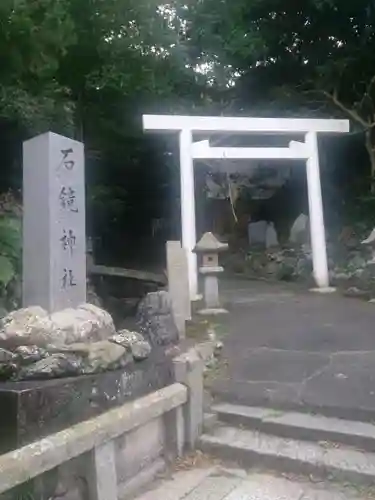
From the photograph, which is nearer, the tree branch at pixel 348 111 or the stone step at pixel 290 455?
the stone step at pixel 290 455

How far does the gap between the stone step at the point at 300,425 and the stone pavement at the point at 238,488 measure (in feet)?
1.45

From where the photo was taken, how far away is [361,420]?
3.97 meters

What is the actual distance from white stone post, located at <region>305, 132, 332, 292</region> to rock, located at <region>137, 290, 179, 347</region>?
4.91 meters

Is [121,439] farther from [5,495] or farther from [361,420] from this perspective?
[361,420]

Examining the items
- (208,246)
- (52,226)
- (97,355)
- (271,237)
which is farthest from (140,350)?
(271,237)

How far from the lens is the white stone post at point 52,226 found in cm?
420

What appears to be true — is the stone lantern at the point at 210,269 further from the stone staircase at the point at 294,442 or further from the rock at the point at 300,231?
the rock at the point at 300,231

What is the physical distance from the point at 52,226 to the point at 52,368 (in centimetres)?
140

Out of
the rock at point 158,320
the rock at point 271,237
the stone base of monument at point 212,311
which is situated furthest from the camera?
the rock at point 271,237

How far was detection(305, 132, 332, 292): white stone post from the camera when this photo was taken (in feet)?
35.0

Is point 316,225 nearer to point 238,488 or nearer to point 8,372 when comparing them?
point 238,488

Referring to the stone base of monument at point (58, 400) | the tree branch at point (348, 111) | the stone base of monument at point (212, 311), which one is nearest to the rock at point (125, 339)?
the stone base of monument at point (58, 400)

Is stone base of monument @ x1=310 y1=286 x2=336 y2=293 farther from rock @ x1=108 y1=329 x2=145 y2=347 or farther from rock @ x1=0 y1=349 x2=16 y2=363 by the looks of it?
rock @ x1=0 y1=349 x2=16 y2=363

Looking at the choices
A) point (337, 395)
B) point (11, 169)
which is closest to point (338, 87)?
point (11, 169)
